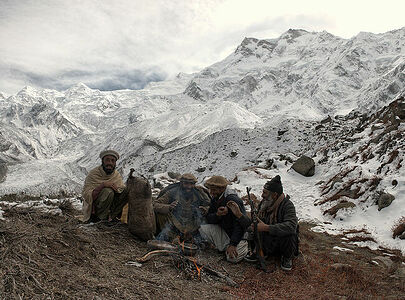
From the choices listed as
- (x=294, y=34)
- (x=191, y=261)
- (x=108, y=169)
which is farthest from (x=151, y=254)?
(x=294, y=34)

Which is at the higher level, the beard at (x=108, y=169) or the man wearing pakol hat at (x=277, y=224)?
the beard at (x=108, y=169)

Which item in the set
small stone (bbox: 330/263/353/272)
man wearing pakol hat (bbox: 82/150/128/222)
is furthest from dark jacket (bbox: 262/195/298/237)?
man wearing pakol hat (bbox: 82/150/128/222)

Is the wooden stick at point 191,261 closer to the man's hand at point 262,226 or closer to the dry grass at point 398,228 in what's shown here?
the man's hand at point 262,226

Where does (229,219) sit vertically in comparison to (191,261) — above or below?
above

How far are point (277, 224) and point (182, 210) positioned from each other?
6.72 feet

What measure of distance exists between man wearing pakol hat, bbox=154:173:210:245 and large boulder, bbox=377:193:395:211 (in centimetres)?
700

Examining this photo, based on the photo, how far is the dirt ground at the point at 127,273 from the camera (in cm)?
314

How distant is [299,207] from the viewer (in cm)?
1385

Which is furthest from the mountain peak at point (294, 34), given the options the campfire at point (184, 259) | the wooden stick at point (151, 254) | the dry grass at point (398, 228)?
the wooden stick at point (151, 254)

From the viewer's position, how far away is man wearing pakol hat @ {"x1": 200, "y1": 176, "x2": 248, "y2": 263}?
17.6 ft

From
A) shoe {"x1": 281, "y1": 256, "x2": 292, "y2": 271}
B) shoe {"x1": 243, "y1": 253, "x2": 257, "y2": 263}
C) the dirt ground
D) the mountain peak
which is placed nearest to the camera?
the dirt ground

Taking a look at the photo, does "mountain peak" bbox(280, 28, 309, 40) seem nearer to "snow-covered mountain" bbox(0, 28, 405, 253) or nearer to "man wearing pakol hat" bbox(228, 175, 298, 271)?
"snow-covered mountain" bbox(0, 28, 405, 253)

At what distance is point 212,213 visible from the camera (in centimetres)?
569

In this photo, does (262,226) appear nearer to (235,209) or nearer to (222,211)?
(235,209)
